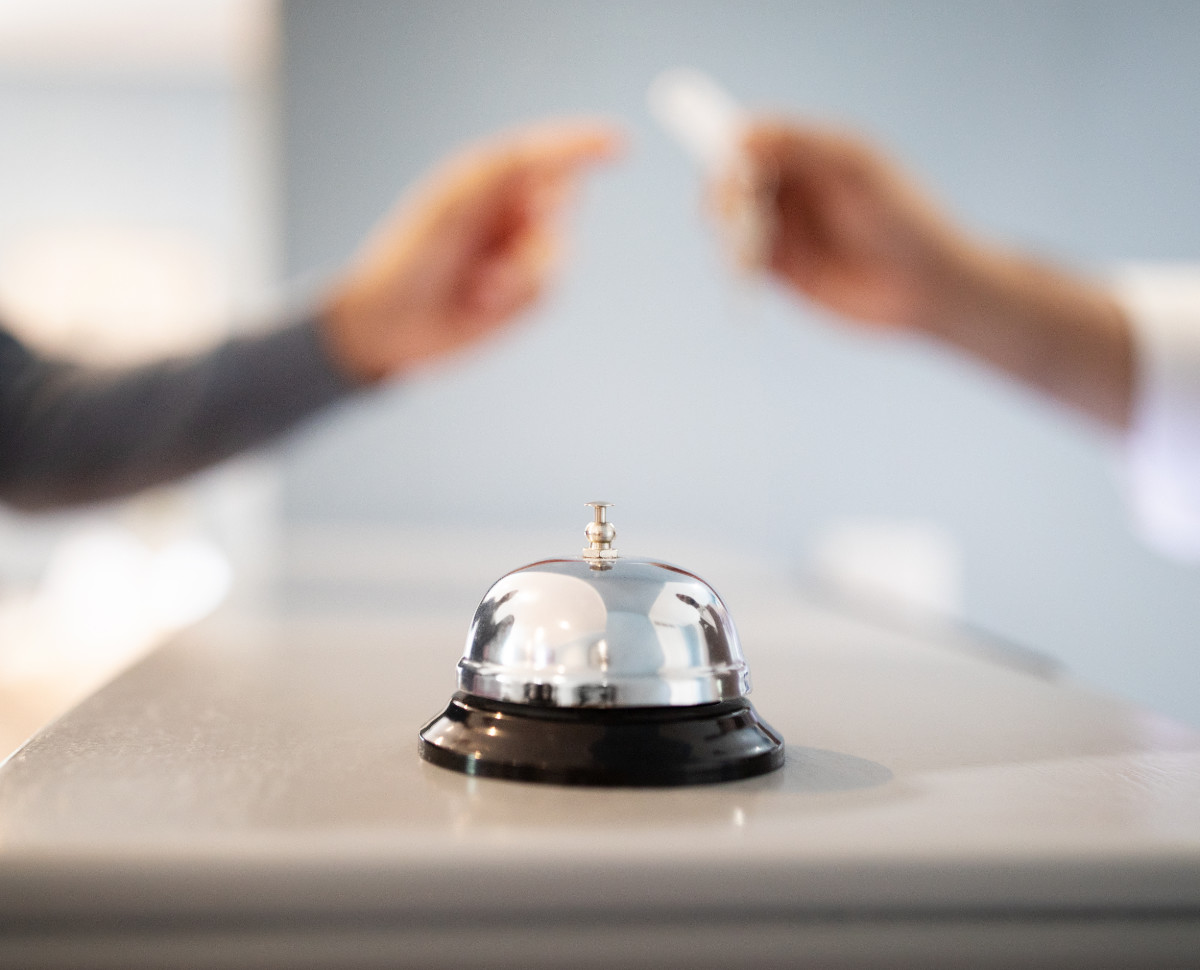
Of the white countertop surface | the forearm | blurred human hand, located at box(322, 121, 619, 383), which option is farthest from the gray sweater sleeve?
the white countertop surface

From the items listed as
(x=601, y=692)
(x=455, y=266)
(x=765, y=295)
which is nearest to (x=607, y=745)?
(x=601, y=692)

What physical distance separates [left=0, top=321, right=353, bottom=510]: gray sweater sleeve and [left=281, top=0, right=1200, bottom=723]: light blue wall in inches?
36.2

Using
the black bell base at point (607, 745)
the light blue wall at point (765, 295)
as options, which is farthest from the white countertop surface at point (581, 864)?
the light blue wall at point (765, 295)

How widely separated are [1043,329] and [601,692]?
1110 millimetres

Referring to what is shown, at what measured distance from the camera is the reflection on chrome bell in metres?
0.30

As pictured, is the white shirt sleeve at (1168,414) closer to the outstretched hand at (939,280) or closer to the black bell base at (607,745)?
the outstretched hand at (939,280)

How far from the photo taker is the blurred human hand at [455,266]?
49.9 inches

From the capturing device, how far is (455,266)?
1303 millimetres

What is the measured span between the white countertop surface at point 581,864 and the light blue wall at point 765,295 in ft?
6.17

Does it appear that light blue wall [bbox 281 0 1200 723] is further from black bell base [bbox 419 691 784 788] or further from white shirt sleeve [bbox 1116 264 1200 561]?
black bell base [bbox 419 691 784 788]

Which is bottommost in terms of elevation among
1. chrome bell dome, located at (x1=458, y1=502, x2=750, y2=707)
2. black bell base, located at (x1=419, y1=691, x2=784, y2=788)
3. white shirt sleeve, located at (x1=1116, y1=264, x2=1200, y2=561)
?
black bell base, located at (x1=419, y1=691, x2=784, y2=788)

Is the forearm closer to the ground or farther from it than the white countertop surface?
farther from it

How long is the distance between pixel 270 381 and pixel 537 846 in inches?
43.8

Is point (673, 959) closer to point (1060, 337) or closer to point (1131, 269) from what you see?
point (1060, 337)
